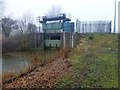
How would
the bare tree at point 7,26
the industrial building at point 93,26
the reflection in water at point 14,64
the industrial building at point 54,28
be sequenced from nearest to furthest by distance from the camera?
the reflection in water at point 14,64 < the industrial building at point 54,28 < the bare tree at point 7,26 < the industrial building at point 93,26

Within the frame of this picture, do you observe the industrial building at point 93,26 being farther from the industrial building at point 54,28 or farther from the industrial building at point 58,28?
the industrial building at point 54,28

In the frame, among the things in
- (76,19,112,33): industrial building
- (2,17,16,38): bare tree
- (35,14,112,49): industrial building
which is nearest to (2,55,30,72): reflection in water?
(35,14,112,49): industrial building

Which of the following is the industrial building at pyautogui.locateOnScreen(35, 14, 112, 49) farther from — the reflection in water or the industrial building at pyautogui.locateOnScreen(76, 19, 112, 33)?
the reflection in water

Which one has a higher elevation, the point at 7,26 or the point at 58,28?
the point at 7,26

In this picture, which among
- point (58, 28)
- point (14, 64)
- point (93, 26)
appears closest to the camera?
point (14, 64)

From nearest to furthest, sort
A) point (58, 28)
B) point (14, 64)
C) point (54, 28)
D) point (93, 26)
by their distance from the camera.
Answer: point (14, 64) < point (58, 28) < point (54, 28) < point (93, 26)

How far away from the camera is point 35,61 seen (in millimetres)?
11945

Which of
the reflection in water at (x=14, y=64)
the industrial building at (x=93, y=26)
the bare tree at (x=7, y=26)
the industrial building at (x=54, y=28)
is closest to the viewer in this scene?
the reflection in water at (x=14, y=64)

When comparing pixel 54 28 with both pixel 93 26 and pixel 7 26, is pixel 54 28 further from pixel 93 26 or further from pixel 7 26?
pixel 7 26

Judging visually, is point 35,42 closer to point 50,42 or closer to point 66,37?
point 50,42

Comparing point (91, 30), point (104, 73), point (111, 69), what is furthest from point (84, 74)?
point (91, 30)

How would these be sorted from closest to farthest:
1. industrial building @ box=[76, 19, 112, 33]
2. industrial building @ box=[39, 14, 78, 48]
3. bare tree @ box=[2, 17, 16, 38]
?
industrial building @ box=[39, 14, 78, 48]
bare tree @ box=[2, 17, 16, 38]
industrial building @ box=[76, 19, 112, 33]

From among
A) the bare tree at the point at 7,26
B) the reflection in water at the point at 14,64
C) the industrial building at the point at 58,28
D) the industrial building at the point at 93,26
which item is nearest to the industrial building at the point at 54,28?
the industrial building at the point at 58,28

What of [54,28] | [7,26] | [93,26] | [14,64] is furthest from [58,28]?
[14,64]
